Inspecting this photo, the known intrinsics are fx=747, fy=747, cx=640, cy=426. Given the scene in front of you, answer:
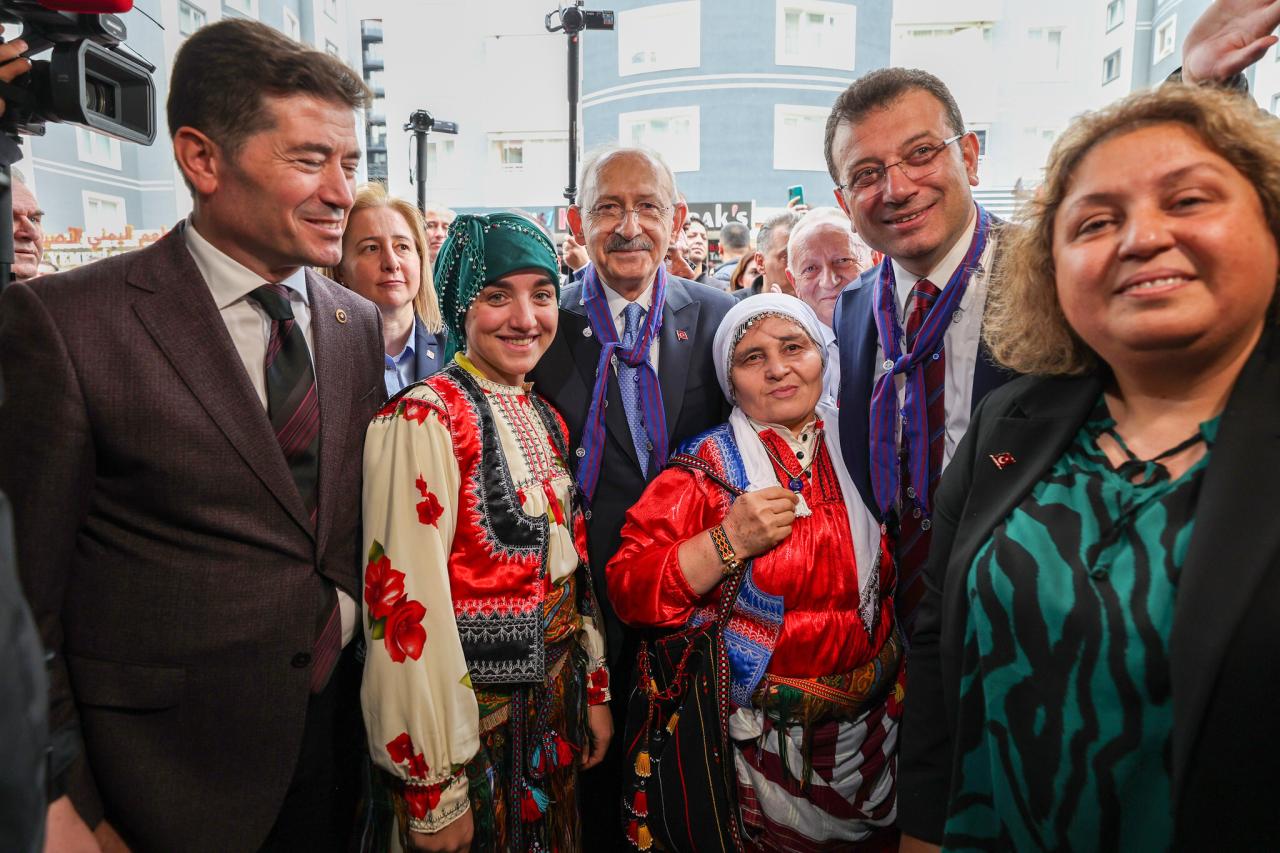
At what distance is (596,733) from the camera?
6.25 feet

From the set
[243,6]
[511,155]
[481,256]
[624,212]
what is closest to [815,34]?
[511,155]

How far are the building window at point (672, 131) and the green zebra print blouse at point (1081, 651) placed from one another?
9952 mm

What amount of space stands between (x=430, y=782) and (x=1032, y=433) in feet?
4.23

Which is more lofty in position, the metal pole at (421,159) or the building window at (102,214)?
the metal pole at (421,159)

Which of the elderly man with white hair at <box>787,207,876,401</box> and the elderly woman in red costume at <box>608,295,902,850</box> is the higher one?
the elderly man with white hair at <box>787,207,876,401</box>

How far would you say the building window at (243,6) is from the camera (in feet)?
13.2

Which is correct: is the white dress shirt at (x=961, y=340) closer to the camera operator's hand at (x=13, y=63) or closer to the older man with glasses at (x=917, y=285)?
the older man with glasses at (x=917, y=285)

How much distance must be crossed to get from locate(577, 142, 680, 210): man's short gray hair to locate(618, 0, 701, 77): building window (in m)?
8.86

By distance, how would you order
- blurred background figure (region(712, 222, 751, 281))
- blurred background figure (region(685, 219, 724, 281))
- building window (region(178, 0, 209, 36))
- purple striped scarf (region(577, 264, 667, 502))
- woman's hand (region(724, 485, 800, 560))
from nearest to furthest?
woman's hand (region(724, 485, 800, 560)), purple striped scarf (region(577, 264, 667, 502)), building window (region(178, 0, 209, 36)), blurred background figure (region(685, 219, 724, 281)), blurred background figure (region(712, 222, 751, 281))

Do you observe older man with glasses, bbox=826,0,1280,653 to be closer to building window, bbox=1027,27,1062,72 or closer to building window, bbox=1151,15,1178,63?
building window, bbox=1151,15,1178,63

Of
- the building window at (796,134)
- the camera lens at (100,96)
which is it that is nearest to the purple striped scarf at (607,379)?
the camera lens at (100,96)

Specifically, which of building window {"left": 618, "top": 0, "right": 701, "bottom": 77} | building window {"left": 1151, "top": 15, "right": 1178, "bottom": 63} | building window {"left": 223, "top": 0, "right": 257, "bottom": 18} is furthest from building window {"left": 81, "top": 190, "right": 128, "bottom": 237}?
building window {"left": 618, "top": 0, "right": 701, "bottom": 77}

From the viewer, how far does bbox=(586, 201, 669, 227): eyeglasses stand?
2.29m

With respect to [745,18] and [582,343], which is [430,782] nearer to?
[582,343]
